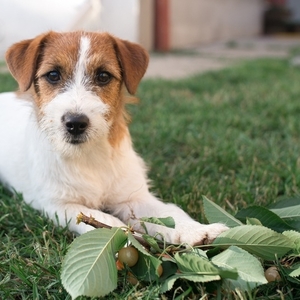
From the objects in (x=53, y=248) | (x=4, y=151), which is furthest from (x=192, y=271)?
(x=4, y=151)

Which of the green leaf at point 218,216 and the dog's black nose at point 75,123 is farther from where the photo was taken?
the dog's black nose at point 75,123

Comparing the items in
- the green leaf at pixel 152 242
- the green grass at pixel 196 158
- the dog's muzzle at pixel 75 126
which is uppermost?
the dog's muzzle at pixel 75 126

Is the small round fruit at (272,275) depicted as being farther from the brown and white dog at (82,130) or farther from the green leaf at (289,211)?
the brown and white dog at (82,130)

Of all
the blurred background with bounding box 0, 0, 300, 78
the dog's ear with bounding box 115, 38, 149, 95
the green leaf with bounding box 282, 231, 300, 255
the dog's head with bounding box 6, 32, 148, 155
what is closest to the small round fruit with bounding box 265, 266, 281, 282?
the green leaf with bounding box 282, 231, 300, 255

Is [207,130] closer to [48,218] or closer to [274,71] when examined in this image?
[48,218]

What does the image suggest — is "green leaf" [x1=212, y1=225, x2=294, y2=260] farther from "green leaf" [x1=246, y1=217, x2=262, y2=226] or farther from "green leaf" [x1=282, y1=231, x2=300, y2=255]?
"green leaf" [x1=246, y1=217, x2=262, y2=226]

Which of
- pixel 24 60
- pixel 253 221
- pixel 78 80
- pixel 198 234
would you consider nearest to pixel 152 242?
pixel 198 234

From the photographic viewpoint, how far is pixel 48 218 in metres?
2.99

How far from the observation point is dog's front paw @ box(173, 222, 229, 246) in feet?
7.92

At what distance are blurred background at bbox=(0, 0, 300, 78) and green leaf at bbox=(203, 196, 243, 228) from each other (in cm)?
731

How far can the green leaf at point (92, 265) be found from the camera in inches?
78.7

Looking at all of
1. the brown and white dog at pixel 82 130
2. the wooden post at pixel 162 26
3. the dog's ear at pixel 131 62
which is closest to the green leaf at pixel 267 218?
the brown and white dog at pixel 82 130

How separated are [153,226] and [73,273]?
2.52 ft

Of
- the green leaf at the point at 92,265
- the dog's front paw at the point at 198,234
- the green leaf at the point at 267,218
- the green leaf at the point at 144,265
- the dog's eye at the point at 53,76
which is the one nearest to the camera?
the green leaf at the point at 92,265
